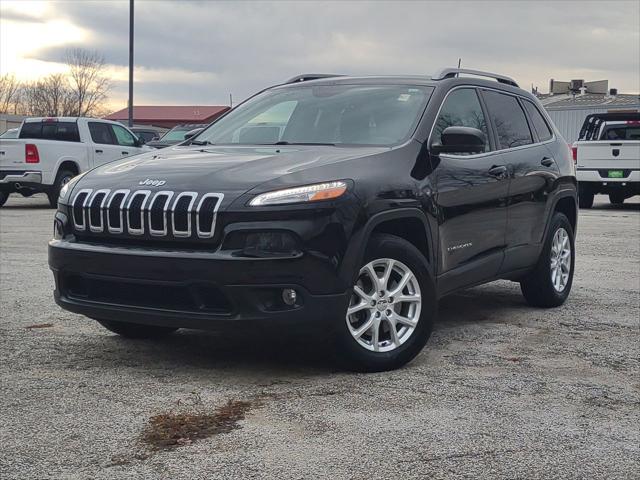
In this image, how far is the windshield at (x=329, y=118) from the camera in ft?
18.7

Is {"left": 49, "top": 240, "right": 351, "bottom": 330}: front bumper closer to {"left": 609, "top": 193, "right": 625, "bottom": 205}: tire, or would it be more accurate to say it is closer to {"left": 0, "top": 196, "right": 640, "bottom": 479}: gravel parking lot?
{"left": 0, "top": 196, "right": 640, "bottom": 479}: gravel parking lot

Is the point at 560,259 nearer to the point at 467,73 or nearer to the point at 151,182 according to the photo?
the point at 467,73

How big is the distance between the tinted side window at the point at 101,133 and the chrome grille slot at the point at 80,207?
15.1 m

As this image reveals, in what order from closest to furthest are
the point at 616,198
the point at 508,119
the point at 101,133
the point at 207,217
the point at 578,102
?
the point at 207,217
the point at 508,119
the point at 101,133
the point at 616,198
the point at 578,102

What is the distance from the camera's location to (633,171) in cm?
1850

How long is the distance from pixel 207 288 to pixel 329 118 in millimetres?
1795

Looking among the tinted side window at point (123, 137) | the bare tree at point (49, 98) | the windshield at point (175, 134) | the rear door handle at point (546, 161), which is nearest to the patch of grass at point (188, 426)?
the rear door handle at point (546, 161)

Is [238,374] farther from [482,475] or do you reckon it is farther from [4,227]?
[4,227]

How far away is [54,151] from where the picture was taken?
61.2 feet

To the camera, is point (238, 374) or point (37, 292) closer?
point (238, 374)

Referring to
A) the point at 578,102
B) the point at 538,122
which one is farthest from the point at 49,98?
the point at 538,122

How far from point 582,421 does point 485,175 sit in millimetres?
2277

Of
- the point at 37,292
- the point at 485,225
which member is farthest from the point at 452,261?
the point at 37,292

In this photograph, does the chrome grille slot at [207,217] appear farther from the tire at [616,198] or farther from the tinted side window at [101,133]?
the tire at [616,198]
